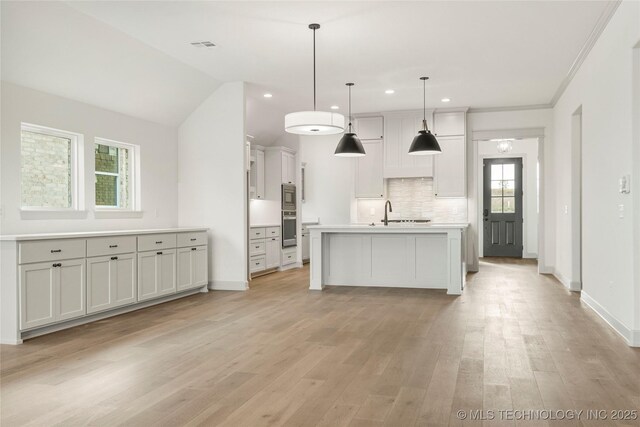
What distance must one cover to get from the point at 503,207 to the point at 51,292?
10247 millimetres

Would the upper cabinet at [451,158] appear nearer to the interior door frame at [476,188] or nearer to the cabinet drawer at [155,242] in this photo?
the interior door frame at [476,188]

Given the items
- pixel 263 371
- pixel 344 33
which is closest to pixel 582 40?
pixel 344 33

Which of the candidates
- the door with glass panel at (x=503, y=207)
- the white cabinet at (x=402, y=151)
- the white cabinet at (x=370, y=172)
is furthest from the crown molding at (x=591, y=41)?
the door with glass panel at (x=503, y=207)

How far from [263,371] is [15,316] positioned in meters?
2.30

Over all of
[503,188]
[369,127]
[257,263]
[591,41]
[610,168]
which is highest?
[591,41]

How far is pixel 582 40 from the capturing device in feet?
18.5

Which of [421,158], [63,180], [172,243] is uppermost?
[421,158]

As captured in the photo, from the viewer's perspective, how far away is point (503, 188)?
1235 centimetres

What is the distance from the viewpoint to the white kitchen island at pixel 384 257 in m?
6.87

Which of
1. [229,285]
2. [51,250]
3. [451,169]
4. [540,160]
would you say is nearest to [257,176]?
[229,285]

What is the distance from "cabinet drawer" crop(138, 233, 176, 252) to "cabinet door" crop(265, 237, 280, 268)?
2896 millimetres

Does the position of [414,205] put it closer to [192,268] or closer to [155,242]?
[192,268]

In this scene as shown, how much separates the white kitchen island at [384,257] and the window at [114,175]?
8.19 feet

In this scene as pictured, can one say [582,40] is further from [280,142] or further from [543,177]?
[280,142]
